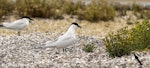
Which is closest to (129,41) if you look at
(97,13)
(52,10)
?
(97,13)

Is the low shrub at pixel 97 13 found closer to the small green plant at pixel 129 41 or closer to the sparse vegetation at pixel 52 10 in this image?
the sparse vegetation at pixel 52 10

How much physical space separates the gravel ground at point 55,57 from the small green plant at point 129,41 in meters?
0.20

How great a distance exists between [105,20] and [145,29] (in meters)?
8.59

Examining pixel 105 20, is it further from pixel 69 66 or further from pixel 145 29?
pixel 69 66

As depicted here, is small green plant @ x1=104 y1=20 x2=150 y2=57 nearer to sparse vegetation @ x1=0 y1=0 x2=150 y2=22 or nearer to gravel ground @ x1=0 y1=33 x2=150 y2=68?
gravel ground @ x1=0 y1=33 x2=150 y2=68

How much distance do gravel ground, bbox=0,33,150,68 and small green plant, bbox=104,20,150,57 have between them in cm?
20

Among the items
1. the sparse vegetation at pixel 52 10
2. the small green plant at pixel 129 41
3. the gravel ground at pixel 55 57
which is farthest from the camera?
the sparse vegetation at pixel 52 10

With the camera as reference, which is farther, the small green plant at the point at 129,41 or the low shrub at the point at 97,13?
the low shrub at the point at 97,13

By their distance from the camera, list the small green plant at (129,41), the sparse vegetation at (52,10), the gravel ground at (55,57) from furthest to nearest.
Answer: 1. the sparse vegetation at (52,10)
2. the small green plant at (129,41)
3. the gravel ground at (55,57)

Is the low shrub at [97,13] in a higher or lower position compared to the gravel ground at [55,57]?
higher

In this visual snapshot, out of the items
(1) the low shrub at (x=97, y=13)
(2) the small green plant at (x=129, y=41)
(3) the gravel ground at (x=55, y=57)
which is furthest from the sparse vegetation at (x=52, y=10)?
(2) the small green plant at (x=129, y=41)

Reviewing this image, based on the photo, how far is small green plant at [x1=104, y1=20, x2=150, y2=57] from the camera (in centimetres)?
1026

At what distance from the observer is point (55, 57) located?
412 inches

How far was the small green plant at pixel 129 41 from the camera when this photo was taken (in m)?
10.3
